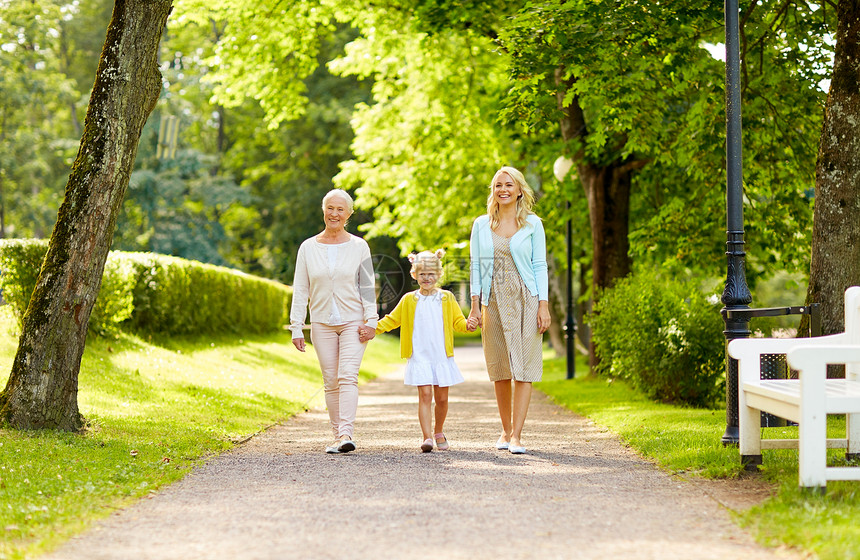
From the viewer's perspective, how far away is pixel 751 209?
16.5 m

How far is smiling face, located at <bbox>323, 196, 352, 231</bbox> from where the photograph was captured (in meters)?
8.02

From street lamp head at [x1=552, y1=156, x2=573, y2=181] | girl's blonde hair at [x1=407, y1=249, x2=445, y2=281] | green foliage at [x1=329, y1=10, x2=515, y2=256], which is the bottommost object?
girl's blonde hair at [x1=407, y1=249, x2=445, y2=281]

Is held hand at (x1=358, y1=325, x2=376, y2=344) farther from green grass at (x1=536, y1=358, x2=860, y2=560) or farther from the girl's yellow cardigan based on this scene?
green grass at (x1=536, y1=358, x2=860, y2=560)

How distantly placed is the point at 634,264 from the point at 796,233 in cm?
331

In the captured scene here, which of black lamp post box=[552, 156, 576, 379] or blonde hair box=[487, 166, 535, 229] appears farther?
black lamp post box=[552, 156, 576, 379]

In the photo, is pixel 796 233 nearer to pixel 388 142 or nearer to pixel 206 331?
pixel 388 142

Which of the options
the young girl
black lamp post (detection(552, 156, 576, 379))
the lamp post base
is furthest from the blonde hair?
black lamp post (detection(552, 156, 576, 379))

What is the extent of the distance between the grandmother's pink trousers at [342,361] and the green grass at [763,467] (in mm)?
2460

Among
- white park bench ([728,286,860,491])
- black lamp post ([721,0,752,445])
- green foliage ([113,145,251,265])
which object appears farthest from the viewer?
green foliage ([113,145,251,265])

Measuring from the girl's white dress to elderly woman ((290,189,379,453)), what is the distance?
1.28 feet

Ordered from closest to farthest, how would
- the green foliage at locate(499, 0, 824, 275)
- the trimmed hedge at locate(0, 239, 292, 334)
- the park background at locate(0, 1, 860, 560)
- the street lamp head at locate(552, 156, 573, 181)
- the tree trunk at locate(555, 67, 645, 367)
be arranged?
the green foliage at locate(499, 0, 824, 275) < the park background at locate(0, 1, 860, 560) < the trimmed hedge at locate(0, 239, 292, 334) < the tree trunk at locate(555, 67, 645, 367) < the street lamp head at locate(552, 156, 573, 181)

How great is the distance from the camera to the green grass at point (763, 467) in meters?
4.57

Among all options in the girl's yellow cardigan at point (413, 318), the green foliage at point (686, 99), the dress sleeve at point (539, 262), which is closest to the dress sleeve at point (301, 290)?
the girl's yellow cardigan at point (413, 318)

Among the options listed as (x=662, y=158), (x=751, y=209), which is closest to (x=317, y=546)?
(x=662, y=158)
